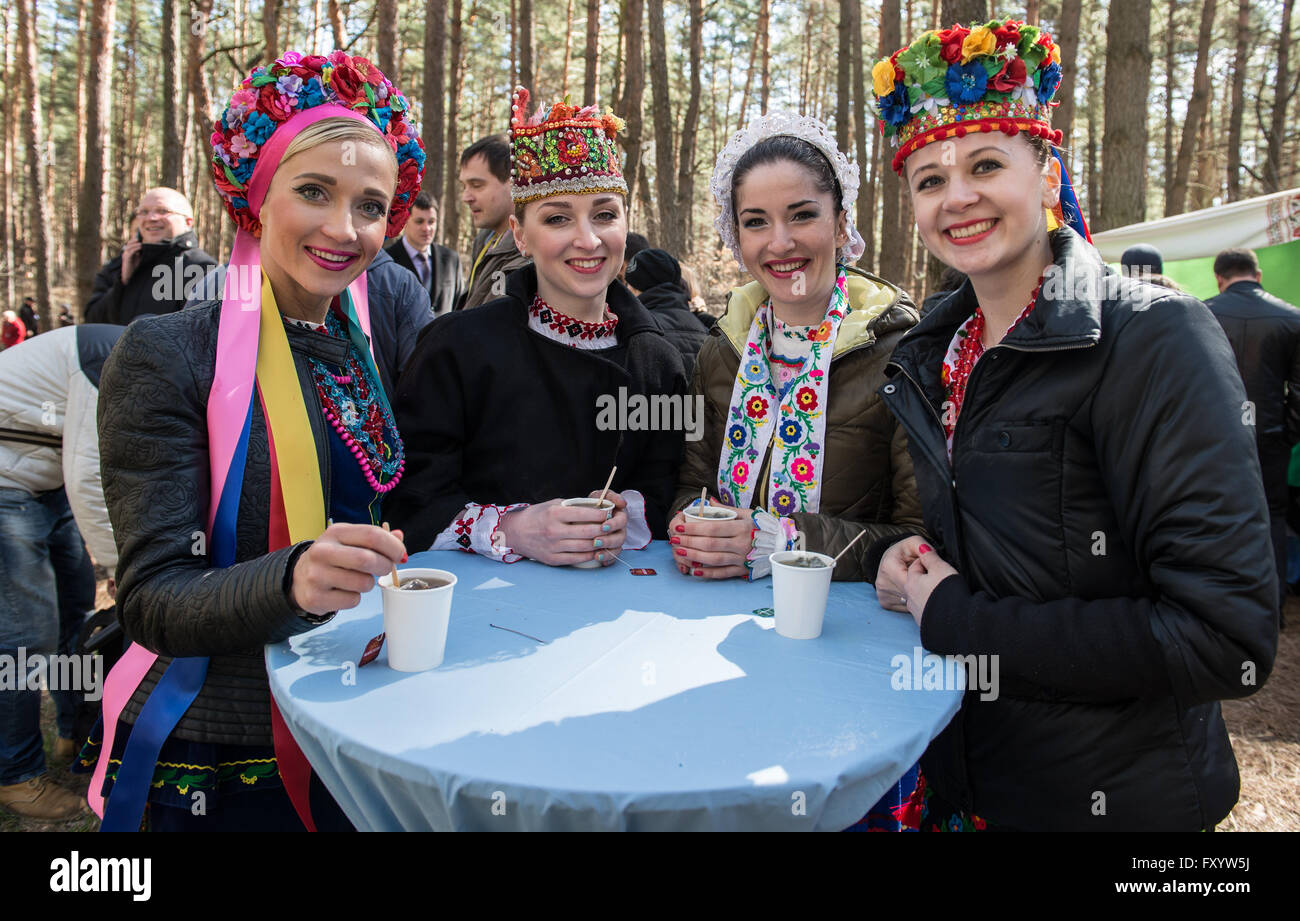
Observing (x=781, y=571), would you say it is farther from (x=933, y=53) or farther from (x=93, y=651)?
(x=93, y=651)

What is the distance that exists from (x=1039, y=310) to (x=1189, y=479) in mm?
447

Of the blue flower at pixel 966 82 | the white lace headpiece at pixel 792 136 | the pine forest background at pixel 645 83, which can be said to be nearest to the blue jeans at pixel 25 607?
the white lace headpiece at pixel 792 136

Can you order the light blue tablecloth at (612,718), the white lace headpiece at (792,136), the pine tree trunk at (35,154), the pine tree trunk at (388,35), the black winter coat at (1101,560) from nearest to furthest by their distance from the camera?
1. the light blue tablecloth at (612,718)
2. the black winter coat at (1101,560)
3. the white lace headpiece at (792,136)
4. the pine tree trunk at (388,35)
5. the pine tree trunk at (35,154)

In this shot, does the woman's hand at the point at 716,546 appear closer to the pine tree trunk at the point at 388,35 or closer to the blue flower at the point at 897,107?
the blue flower at the point at 897,107

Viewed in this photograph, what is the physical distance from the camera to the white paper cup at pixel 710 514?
2.12m

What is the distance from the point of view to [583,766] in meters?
1.23

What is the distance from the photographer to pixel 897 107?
193 centimetres

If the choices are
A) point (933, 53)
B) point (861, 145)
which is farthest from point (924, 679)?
point (861, 145)

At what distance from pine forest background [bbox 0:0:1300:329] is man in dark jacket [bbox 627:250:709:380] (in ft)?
11.3

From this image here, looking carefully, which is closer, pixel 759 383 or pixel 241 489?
pixel 241 489

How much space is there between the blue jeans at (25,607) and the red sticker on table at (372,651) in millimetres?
2915

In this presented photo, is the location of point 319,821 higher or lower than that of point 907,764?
lower

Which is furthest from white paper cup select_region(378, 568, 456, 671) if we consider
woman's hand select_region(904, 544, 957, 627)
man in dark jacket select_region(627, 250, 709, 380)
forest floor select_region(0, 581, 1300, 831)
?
forest floor select_region(0, 581, 1300, 831)

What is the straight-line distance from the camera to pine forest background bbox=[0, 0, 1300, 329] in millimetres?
10336
